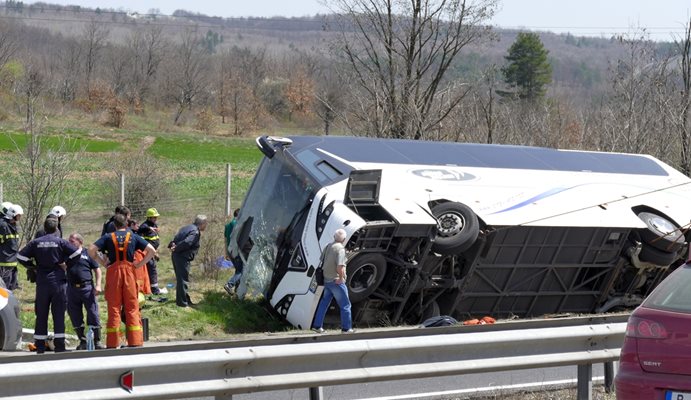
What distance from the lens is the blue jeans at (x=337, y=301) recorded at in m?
13.6

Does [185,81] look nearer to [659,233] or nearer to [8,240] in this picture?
[8,240]

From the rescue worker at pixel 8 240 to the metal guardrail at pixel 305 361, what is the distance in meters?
8.34

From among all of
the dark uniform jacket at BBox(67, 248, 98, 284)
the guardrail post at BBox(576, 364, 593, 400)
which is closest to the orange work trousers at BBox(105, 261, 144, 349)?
the dark uniform jacket at BBox(67, 248, 98, 284)

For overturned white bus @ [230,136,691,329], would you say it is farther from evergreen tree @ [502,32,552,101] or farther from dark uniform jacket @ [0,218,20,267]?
evergreen tree @ [502,32,552,101]

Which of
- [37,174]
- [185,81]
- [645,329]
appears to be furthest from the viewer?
[185,81]

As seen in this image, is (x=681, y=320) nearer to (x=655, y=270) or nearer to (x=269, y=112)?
(x=655, y=270)

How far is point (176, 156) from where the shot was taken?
50219 mm

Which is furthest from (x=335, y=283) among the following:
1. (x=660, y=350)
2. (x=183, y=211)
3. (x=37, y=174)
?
(x=183, y=211)

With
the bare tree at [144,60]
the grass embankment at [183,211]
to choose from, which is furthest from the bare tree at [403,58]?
the bare tree at [144,60]

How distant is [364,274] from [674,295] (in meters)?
7.84

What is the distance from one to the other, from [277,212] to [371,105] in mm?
11546

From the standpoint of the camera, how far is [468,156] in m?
15.9

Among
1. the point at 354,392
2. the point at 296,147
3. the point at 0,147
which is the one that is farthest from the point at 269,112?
the point at 354,392

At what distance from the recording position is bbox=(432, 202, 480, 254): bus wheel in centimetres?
1398
